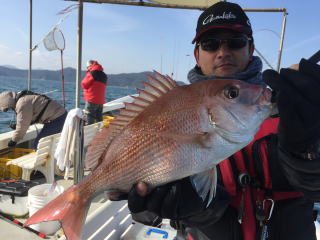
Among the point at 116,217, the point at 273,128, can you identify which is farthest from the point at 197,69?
the point at 116,217

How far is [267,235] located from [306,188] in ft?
1.38

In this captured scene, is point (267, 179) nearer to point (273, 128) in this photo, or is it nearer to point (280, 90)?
point (273, 128)

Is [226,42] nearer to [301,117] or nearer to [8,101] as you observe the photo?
[301,117]

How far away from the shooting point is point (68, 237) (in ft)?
4.62

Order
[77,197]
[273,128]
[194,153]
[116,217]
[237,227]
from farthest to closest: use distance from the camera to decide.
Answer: [116,217] → [273,128] → [237,227] → [77,197] → [194,153]

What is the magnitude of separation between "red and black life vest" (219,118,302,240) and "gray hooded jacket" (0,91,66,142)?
4.36 meters

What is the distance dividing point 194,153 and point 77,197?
0.73 m

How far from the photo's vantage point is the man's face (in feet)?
6.30

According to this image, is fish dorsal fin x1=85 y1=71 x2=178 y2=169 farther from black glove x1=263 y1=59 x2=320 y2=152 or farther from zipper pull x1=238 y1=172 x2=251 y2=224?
zipper pull x1=238 y1=172 x2=251 y2=224

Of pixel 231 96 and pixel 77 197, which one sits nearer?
pixel 231 96

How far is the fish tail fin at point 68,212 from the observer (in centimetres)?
141

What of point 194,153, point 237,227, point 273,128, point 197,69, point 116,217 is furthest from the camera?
point 116,217

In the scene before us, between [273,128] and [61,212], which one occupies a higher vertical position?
[273,128]

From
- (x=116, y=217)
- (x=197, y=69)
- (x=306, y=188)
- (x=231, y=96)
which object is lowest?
(x=116, y=217)
